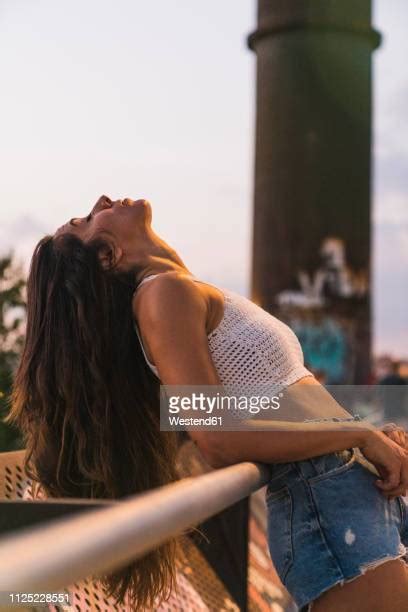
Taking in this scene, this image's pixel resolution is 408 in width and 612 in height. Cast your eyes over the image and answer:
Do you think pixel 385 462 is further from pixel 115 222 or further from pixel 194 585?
pixel 194 585

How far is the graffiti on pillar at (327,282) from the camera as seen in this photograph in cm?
2038

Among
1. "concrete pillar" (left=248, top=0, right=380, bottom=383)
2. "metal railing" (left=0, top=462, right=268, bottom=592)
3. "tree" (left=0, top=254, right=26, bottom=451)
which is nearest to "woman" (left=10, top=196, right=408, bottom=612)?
"metal railing" (left=0, top=462, right=268, bottom=592)

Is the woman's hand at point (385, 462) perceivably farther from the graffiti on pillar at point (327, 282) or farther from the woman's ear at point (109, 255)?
the graffiti on pillar at point (327, 282)

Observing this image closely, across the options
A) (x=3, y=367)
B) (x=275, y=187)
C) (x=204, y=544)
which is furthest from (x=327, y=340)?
(x=204, y=544)

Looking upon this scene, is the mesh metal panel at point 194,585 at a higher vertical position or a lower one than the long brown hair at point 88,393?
lower

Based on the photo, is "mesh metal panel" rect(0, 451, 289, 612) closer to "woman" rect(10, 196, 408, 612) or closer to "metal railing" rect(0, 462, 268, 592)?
"woman" rect(10, 196, 408, 612)

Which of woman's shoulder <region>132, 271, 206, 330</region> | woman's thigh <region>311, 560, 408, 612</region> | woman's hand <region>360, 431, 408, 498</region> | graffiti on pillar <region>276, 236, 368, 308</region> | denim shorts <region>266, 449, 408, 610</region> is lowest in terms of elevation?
graffiti on pillar <region>276, 236, 368, 308</region>

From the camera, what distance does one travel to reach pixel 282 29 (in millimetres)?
20109

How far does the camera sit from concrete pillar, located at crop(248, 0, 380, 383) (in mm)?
20062

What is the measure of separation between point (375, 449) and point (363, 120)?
19.8m

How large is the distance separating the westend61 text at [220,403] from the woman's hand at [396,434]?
0.76 feet

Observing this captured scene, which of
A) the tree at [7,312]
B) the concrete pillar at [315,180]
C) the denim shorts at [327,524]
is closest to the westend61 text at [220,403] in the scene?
the denim shorts at [327,524]

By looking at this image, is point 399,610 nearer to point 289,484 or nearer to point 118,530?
point 289,484

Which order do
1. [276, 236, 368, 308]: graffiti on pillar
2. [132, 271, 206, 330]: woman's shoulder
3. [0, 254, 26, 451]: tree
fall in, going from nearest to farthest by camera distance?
[132, 271, 206, 330]: woman's shoulder < [0, 254, 26, 451]: tree < [276, 236, 368, 308]: graffiti on pillar
